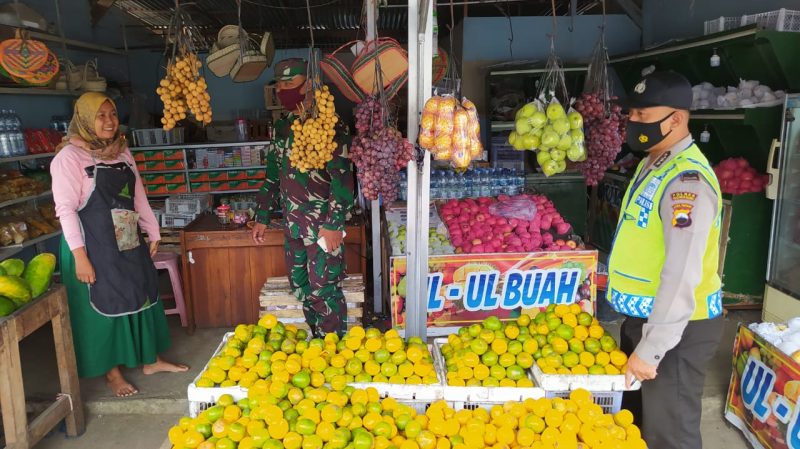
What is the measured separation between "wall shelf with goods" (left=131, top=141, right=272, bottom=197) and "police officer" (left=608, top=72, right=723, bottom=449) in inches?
251

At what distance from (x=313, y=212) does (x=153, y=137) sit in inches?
212

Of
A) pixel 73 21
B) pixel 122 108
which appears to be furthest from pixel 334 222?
pixel 122 108

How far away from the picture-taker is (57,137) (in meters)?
5.59

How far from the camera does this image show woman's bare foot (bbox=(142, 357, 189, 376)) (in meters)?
3.53

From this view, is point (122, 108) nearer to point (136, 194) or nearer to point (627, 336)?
point (136, 194)

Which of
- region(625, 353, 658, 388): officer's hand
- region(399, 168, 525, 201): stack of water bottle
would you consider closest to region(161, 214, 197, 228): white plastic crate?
region(399, 168, 525, 201): stack of water bottle

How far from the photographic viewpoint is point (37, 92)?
538 centimetres

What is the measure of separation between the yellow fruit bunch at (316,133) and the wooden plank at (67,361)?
1.55 meters

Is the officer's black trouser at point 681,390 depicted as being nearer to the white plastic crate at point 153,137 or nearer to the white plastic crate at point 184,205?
the white plastic crate at point 184,205

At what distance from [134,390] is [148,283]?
2.19 ft

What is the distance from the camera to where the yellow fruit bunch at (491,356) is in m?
2.12

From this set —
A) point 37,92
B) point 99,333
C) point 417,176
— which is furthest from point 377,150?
point 37,92

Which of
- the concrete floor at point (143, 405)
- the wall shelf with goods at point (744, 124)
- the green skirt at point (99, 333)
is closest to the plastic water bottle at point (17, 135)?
the concrete floor at point (143, 405)

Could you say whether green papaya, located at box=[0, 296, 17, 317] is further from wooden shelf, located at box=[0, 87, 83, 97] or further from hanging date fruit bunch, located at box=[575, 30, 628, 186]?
wooden shelf, located at box=[0, 87, 83, 97]
